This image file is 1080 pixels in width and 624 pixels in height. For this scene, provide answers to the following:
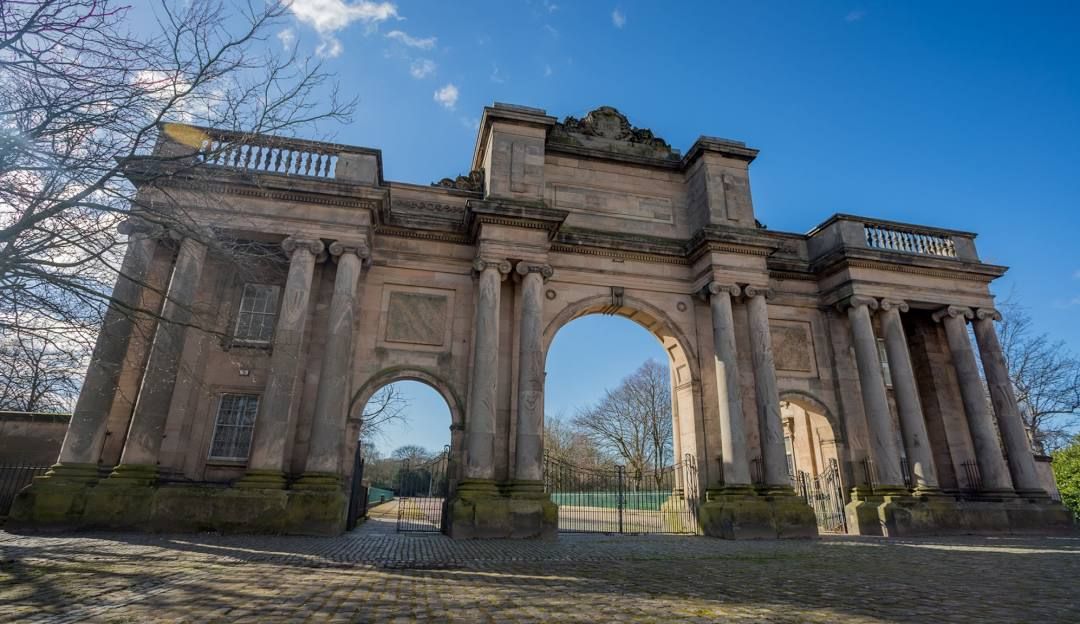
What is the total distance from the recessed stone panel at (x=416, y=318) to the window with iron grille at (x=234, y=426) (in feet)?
12.1

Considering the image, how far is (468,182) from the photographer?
54.7ft

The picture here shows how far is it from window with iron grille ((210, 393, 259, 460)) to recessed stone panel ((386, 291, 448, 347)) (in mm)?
3690

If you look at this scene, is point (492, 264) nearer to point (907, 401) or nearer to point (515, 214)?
point (515, 214)

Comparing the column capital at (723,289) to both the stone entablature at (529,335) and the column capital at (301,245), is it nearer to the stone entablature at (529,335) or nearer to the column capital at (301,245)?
the stone entablature at (529,335)

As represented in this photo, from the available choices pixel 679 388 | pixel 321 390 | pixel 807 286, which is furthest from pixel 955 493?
pixel 321 390

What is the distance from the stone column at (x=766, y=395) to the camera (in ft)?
46.5

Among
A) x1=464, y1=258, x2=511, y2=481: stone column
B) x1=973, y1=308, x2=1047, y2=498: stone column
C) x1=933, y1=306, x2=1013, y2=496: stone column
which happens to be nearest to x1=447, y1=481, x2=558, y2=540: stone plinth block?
x1=464, y1=258, x2=511, y2=481: stone column

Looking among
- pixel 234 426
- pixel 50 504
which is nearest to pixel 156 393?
pixel 234 426

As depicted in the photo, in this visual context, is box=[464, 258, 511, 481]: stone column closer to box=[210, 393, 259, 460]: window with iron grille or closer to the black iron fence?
box=[210, 393, 259, 460]: window with iron grille

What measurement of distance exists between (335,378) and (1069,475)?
2702 cm

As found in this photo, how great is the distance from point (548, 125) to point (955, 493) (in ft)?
53.4

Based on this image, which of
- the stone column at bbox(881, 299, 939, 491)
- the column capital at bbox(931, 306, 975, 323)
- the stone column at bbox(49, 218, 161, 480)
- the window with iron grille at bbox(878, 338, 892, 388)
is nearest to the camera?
the stone column at bbox(49, 218, 161, 480)

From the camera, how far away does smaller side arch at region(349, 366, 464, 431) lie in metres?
13.8

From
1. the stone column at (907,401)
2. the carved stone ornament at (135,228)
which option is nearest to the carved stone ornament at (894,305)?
the stone column at (907,401)
